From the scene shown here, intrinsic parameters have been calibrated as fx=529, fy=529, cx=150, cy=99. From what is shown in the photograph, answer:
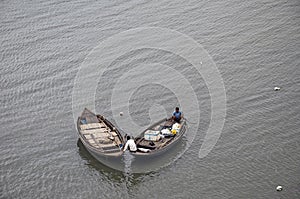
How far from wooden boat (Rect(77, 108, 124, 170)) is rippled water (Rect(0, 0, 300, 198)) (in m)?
0.73

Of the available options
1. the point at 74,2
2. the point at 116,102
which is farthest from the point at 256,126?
the point at 74,2

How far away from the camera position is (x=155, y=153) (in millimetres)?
30844

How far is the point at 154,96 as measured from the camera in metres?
37.1

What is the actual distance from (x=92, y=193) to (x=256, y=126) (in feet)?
38.0

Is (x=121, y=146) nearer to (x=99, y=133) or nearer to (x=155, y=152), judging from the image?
(x=155, y=152)

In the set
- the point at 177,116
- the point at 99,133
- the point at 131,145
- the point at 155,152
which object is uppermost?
the point at 177,116

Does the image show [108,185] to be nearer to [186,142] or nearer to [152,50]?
[186,142]

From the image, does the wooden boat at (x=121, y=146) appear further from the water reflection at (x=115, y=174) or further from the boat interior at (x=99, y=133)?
the water reflection at (x=115, y=174)

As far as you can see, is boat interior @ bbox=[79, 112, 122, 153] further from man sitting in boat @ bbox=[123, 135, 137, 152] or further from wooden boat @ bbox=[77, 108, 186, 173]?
man sitting in boat @ bbox=[123, 135, 137, 152]

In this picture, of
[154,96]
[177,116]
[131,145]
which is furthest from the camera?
[154,96]

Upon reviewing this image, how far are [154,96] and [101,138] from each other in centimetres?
661

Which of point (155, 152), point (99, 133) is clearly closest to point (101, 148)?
point (99, 133)

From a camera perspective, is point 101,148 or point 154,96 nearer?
point 101,148

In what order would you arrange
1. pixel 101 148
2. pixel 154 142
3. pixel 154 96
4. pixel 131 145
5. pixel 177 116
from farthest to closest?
1. pixel 154 96
2. pixel 177 116
3. pixel 154 142
4. pixel 101 148
5. pixel 131 145
